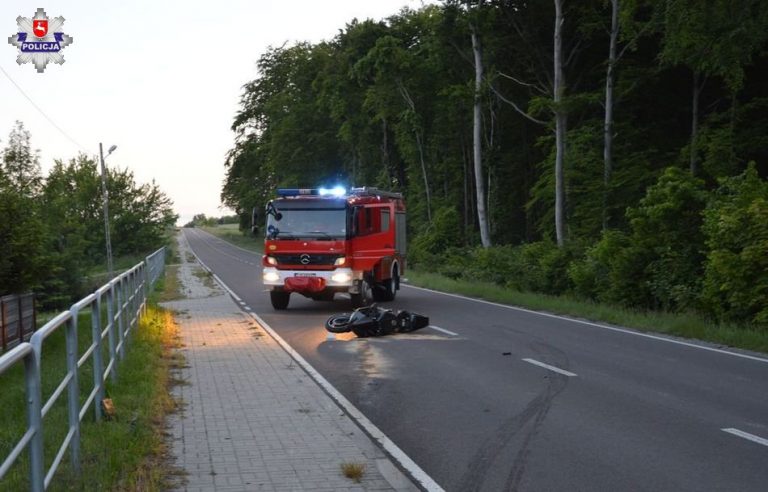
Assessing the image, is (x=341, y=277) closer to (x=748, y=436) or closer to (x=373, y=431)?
(x=373, y=431)

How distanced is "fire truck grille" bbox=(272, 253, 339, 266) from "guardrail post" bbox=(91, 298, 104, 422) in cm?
1191

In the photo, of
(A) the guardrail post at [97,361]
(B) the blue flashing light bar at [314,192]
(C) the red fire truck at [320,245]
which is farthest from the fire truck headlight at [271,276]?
(A) the guardrail post at [97,361]

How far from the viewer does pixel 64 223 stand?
161 feet

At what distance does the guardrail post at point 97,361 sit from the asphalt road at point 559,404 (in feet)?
9.02

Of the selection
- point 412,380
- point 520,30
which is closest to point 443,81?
point 520,30

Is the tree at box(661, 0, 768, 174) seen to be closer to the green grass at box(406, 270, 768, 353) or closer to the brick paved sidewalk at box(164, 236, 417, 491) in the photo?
the green grass at box(406, 270, 768, 353)

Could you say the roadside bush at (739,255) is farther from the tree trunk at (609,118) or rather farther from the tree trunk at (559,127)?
the tree trunk at (559,127)

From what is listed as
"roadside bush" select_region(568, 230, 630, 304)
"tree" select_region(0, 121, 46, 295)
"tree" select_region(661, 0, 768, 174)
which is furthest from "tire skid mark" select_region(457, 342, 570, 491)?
"tree" select_region(0, 121, 46, 295)

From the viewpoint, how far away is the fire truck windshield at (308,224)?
19.7m

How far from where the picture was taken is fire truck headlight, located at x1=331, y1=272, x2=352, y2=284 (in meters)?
19.5

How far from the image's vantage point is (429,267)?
127 feet

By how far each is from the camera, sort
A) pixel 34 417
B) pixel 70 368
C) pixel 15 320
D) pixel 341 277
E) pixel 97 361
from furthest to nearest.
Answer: pixel 341 277 < pixel 15 320 < pixel 97 361 < pixel 70 368 < pixel 34 417

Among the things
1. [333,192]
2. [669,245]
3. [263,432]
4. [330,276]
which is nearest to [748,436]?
[263,432]

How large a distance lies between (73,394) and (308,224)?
14.1 m
